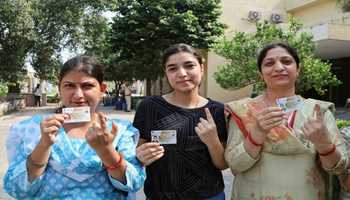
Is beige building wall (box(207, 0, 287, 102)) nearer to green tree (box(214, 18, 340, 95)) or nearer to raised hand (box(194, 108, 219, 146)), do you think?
green tree (box(214, 18, 340, 95))

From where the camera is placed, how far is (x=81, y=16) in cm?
2364

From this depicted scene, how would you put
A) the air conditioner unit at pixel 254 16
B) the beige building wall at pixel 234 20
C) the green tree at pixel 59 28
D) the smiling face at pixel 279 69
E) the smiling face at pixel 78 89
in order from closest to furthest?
the smiling face at pixel 78 89, the smiling face at pixel 279 69, the green tree at pixel 59 28, the beige building wall at pixel 234 20, the air conditioner unit at pixel 254 16

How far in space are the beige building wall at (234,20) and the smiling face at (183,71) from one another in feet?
79.8

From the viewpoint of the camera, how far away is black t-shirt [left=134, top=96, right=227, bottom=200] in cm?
248

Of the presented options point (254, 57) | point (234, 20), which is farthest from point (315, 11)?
point (254, 57)

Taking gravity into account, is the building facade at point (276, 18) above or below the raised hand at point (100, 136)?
above

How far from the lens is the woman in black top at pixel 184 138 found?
8.09 feet

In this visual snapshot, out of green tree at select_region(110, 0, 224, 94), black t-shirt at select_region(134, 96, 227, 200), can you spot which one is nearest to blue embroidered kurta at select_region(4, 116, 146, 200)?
black t-shirt at select_region(134, 96, 227, 200)

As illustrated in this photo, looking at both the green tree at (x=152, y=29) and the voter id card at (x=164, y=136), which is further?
the green tree at (x=152, y=29)

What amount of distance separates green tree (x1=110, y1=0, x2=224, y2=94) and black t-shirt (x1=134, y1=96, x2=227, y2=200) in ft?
58.9

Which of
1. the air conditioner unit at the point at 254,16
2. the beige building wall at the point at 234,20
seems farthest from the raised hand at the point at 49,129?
the air conditioner unit at the point at 254,16

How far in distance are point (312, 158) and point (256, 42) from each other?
44.3 ft

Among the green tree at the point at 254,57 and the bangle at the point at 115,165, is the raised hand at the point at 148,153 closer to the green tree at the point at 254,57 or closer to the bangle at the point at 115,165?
the bangle at the point at 115,165

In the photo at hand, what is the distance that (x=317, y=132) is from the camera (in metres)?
2.05
